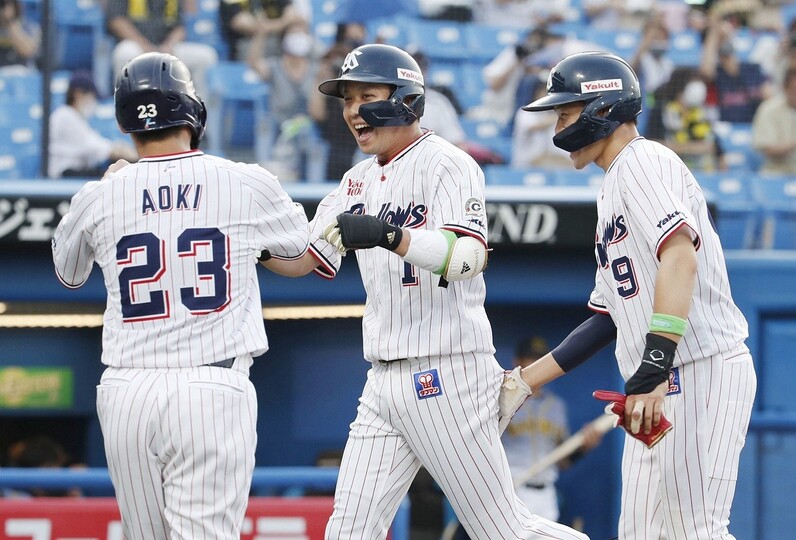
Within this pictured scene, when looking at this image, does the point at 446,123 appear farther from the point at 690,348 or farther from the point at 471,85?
the point at 690,348

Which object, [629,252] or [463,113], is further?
[463,113]

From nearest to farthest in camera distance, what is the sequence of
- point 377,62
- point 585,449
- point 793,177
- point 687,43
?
point 377,62, point 585,449, point 793,177, point 687,43

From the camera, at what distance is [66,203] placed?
564cm

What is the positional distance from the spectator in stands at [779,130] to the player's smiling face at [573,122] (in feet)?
15.5

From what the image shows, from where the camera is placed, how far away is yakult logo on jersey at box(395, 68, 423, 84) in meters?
3.57

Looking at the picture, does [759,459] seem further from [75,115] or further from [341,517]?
[75,115]

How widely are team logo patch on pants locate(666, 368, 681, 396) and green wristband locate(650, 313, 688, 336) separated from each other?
0.25 m

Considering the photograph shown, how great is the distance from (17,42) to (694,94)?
428 centimetres

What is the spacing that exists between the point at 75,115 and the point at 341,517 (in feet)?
13.1

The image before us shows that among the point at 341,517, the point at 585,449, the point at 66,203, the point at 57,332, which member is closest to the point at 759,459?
the point at 585,449

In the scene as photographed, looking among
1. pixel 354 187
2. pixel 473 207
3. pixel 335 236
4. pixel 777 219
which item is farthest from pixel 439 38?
pixel 335 236

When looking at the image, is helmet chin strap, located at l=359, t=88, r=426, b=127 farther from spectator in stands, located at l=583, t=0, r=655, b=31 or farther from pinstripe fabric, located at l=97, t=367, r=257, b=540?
spectator in stands, located at l=583, t=0, r=655, b=31

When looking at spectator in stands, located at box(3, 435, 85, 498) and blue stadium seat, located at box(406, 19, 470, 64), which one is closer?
spectator in stands, located at box(3, 435, 85, 498)

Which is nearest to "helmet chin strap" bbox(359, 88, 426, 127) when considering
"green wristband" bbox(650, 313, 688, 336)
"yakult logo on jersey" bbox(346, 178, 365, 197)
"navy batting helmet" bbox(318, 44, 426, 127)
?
"navy batting helmet" bbox(318, 44, 426, 127)
